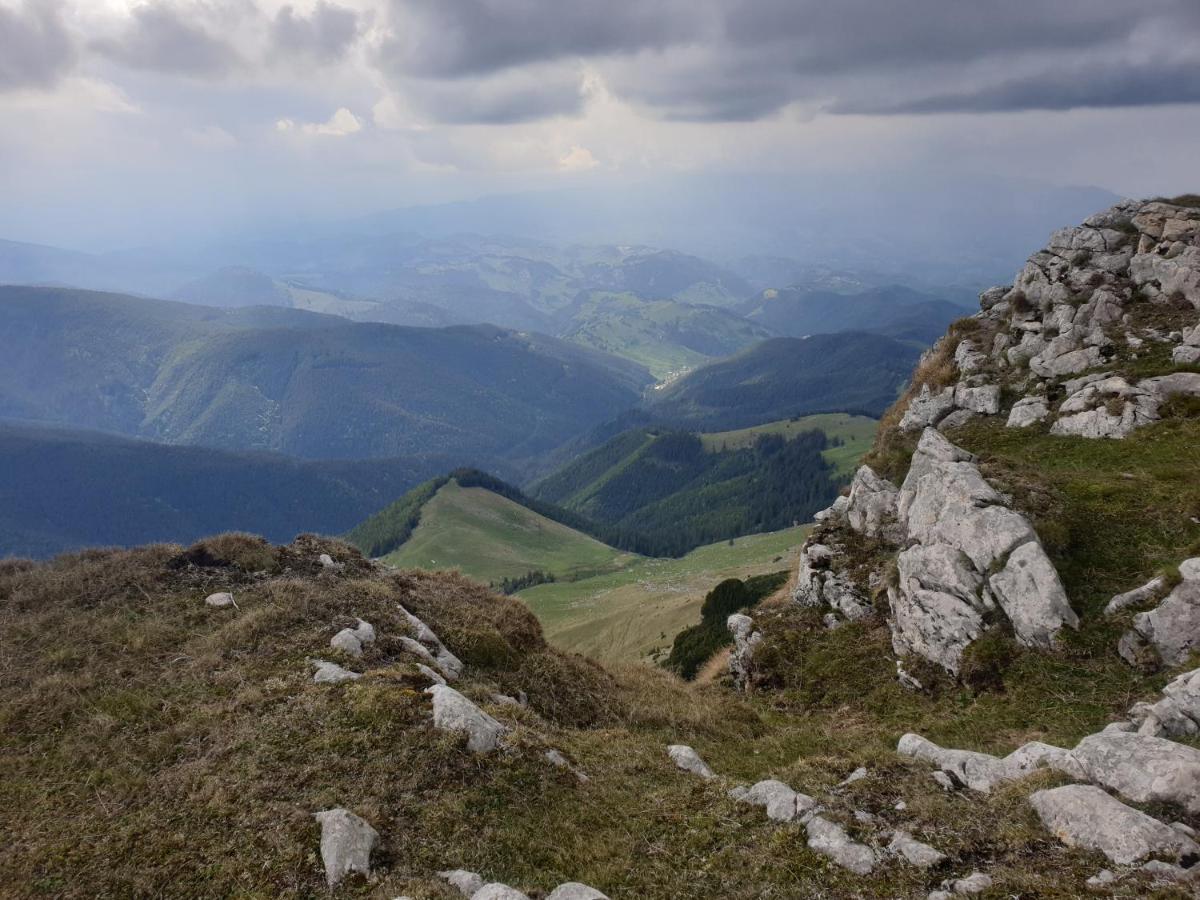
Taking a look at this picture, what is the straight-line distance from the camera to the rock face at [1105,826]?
10.6 m

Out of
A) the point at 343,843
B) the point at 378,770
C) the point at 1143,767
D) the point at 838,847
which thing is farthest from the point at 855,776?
the point at 343,843

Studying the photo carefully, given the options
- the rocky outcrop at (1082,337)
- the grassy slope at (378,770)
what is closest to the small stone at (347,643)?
the grassy slope at (378,770)

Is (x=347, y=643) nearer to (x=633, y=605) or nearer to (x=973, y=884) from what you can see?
(x=973, y=884)

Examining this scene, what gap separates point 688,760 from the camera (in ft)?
61.8

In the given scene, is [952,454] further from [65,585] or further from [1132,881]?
[65,585]

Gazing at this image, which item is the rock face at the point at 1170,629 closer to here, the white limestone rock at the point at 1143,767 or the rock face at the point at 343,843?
the white limestone rock at the point at 1143,767

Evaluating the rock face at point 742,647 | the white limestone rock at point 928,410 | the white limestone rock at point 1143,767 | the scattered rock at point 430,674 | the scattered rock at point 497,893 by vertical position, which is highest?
the white limestone rock at point 928,410

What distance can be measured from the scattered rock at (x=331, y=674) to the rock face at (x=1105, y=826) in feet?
55.7

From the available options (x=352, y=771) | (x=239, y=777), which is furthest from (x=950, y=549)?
(x=239, y=777)

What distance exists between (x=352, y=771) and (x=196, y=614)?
A: 1194cm

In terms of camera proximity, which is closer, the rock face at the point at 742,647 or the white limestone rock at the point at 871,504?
the rock face at the point at 742,647

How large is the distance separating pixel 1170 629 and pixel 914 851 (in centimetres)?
1429

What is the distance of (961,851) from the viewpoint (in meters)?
11.6

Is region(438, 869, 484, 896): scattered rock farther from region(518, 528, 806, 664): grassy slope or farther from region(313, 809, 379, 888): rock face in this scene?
region(518, 528, 806, 664): grassy slope
